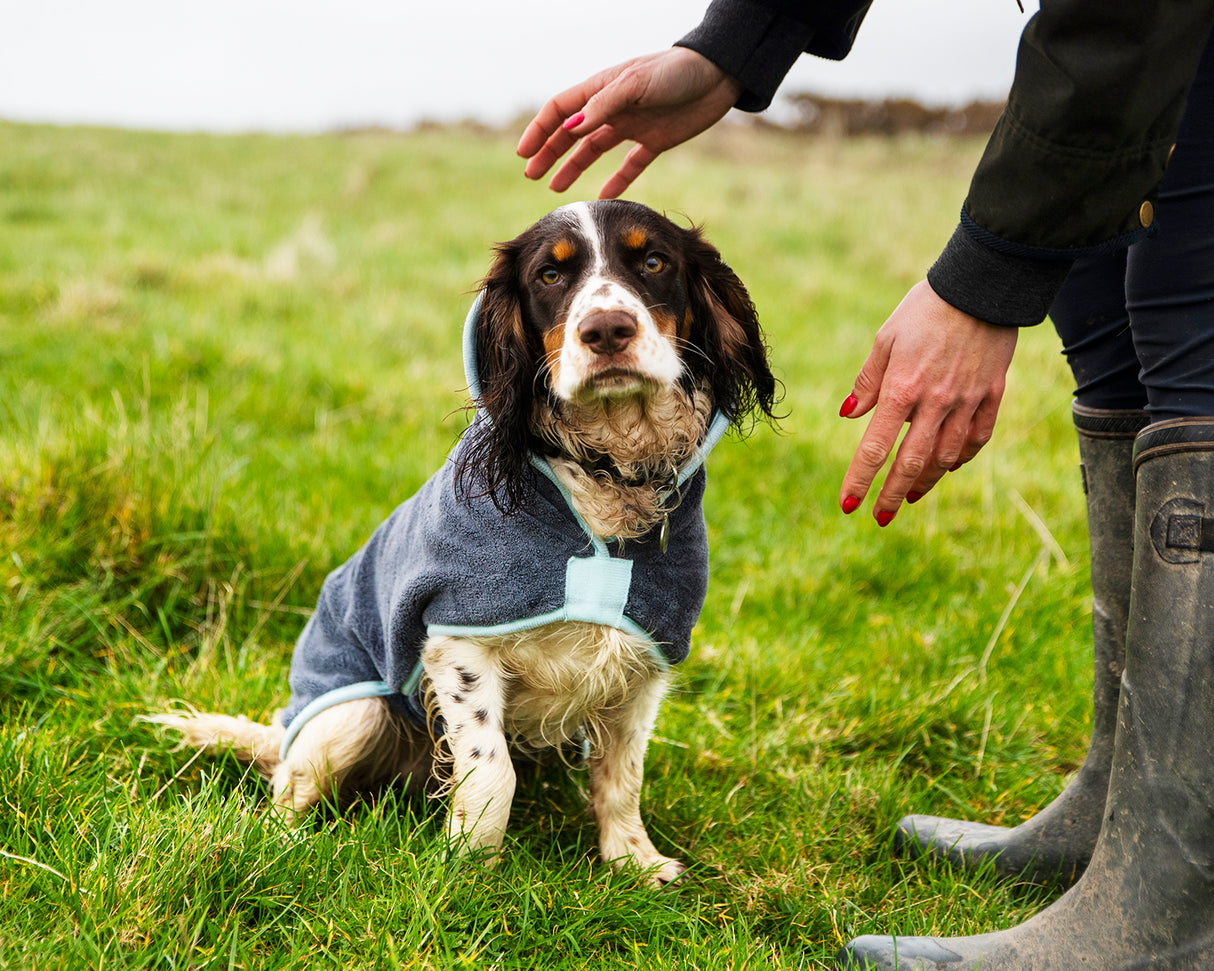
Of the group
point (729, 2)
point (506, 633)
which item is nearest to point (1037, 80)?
point (729, 2)

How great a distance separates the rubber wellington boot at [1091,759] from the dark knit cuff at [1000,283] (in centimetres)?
65

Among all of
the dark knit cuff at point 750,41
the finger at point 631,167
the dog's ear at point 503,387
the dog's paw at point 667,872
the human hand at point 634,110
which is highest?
the dark knit cuff at point 750,41

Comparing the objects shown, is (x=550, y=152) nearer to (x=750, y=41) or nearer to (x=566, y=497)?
(x=750, y=41)

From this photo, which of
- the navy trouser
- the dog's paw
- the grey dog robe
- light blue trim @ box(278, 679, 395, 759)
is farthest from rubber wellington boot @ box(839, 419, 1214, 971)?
light blue trim @ box(278, 679, 395, 759)

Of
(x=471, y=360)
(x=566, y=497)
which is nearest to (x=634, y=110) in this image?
(x=471, y=360)

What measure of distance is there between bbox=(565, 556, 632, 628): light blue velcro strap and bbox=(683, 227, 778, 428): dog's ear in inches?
23.0

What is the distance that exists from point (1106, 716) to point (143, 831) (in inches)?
82.7

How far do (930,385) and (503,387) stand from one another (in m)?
1.00

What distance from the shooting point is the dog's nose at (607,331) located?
6.77 feet

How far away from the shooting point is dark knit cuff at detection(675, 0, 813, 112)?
2445 millimetres

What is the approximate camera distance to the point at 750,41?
2.47m

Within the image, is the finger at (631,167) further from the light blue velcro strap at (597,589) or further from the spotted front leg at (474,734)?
the spotted front leg at (474,734)

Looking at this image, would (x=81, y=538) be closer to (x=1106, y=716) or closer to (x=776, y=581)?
(x=776, y=581)

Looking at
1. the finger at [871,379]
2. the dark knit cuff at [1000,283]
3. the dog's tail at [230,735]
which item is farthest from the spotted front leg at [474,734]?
the dark knit cuff at [1000,283]
